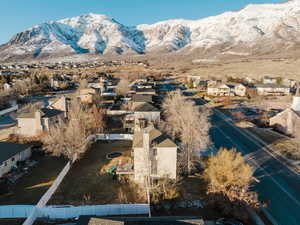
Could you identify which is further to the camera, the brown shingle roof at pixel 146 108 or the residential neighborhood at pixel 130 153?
the brown shingle roof at pixel 146 108

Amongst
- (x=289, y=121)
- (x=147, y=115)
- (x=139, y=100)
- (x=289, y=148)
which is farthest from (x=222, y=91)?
(x=289, y=148)

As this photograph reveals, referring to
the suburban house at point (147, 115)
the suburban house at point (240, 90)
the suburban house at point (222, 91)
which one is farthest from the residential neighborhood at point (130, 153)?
the suburban house at point (222, 91)

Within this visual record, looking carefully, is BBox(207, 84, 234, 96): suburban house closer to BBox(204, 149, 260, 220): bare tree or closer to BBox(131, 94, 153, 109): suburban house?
BBox(131, 94, 153, 109): suburban house

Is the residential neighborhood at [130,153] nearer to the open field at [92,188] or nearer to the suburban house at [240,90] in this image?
the open field at [92,188]

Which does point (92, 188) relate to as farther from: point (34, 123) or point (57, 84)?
point (57, 84)

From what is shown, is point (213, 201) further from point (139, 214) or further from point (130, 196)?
point (130, 196)

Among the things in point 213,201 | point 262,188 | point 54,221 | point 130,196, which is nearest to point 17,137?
point 54,221
